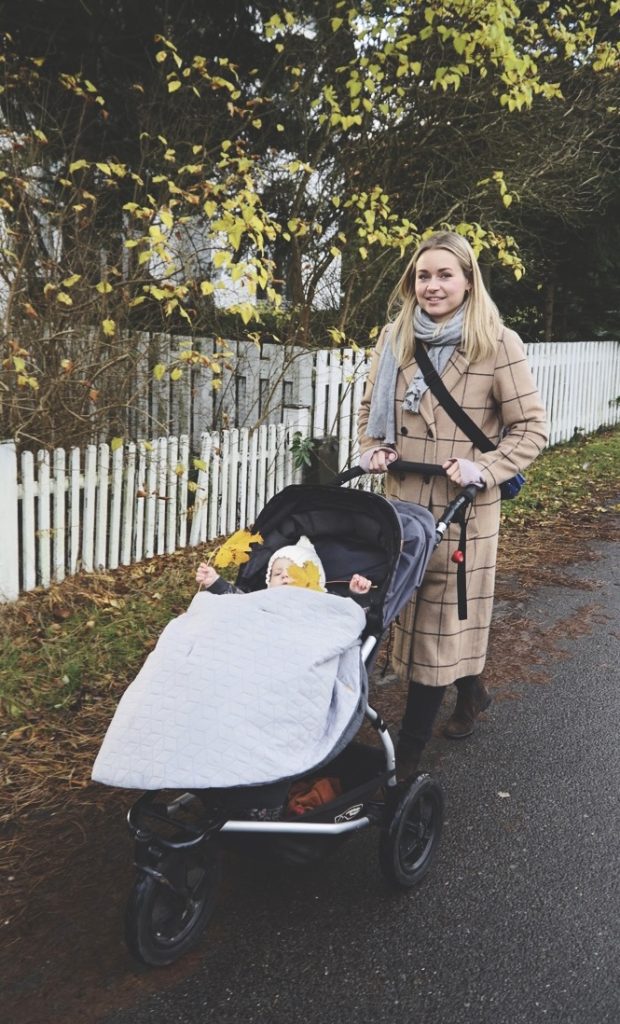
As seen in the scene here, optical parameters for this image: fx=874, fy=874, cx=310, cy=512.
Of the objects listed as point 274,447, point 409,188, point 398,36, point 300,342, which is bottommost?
point 274,447

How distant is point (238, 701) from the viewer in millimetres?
2230

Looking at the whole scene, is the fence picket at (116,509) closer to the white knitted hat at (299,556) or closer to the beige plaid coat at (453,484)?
the beige plaid coat at (453,484)

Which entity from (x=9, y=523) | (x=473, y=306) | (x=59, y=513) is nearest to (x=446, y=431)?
(x=473, y=306)

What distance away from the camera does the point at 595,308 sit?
14.1 metres

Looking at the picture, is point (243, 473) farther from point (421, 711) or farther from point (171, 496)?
point (421, 711)

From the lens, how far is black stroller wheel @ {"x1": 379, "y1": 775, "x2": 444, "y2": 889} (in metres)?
2.69

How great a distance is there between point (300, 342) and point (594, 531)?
9.84 feet

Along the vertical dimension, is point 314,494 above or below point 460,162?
below

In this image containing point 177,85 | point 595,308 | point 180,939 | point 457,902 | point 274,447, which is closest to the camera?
point 180,939

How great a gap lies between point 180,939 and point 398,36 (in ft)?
22.2

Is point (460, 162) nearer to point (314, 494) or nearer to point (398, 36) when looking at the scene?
point (398, 36)

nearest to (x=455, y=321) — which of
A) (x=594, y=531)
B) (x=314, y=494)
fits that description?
(x=314, y=494)

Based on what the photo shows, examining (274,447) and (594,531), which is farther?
(594,531)

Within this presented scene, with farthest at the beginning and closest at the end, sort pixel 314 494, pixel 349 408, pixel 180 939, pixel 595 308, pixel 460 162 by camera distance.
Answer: pixel 595 308
pixel 460 162
pixel 349 408
pixel 314 494
pixel 180 939
